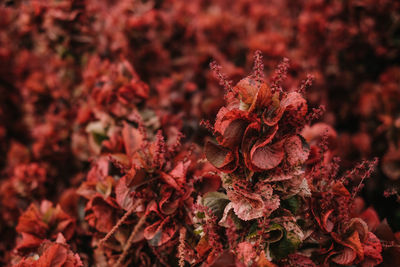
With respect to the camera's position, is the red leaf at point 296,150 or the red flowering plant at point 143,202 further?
the red flowering plant at point 143,202

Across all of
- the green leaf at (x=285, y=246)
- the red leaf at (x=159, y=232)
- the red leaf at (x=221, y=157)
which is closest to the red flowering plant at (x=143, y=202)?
the red leaf at (x=159, y=232)

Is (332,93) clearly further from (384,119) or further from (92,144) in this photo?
(92,144)

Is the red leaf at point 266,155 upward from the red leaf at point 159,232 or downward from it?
upward

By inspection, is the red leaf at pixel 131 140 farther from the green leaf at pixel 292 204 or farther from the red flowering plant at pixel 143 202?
the green leaf at pixel 292 204

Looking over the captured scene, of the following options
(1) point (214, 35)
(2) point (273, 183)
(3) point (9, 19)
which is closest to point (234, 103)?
(2) point (273, 183)

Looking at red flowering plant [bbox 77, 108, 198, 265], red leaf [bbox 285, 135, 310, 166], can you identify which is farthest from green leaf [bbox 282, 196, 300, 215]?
red flowering plant [bbox 77, 108, 198, 265]

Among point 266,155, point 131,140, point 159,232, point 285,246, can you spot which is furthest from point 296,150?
point 131,140

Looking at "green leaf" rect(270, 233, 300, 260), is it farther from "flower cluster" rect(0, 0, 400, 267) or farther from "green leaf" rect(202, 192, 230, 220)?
"green leaf" rect(202, 192, 230, 220)

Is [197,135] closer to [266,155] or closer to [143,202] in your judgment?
[143,202]

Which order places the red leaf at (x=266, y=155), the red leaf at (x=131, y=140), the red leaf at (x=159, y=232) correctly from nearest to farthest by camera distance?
the red leaf at (x=266, y=155) → the red leaf at (x=159, y=232) → the red leaf at (x=131, y=140)

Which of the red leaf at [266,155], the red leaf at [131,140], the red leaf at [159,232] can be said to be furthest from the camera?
the red leaf at [131,140]
